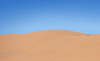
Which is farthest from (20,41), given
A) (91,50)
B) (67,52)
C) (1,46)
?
(91,50)

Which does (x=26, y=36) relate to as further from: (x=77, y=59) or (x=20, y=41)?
(x=77, y=59)

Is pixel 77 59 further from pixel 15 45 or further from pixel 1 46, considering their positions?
pixel 1 46

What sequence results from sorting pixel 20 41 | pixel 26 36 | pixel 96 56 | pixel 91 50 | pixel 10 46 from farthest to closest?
pixel 26 36
pixel 20 41
pixel 10 46
pixel 91 50
pixel 96 56

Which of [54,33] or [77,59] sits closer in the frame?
[77,59]

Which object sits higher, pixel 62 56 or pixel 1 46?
pixel 1 46

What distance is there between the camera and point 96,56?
5770mm

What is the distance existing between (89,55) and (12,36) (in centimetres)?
1194

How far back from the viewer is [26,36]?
15.0m

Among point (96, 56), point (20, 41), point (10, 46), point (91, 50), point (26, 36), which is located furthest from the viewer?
point (26, 36)

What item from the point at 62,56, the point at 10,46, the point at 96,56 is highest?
the point at 10,46

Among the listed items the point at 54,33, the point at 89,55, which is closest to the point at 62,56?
the point at 89,55

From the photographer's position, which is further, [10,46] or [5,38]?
[5,38]

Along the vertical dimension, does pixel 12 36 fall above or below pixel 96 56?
above

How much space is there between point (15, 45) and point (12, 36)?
2876 millimetres
